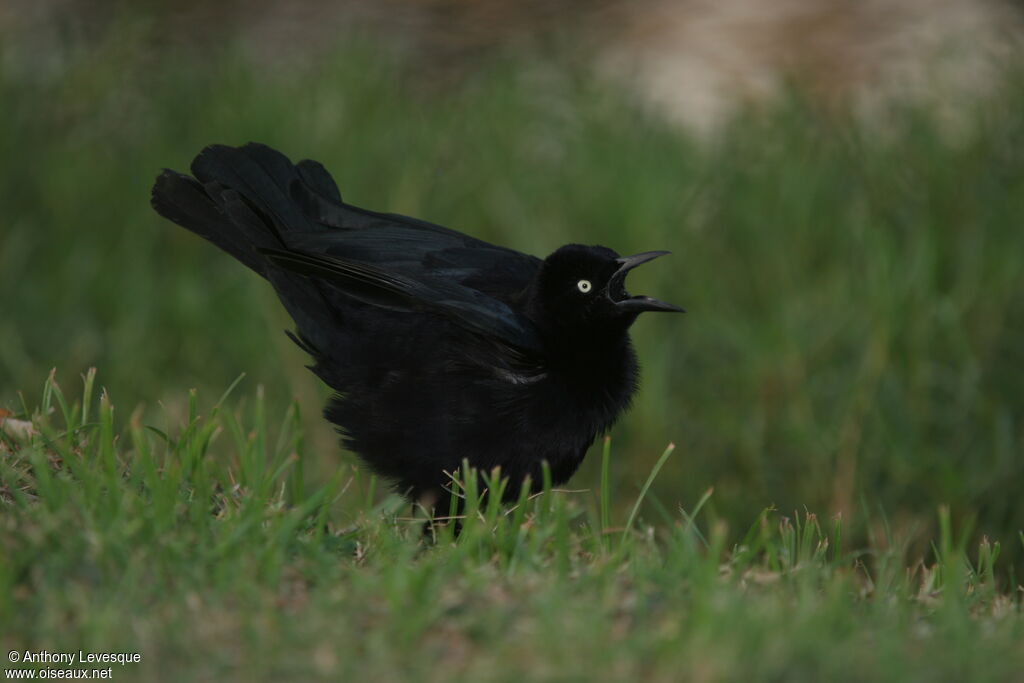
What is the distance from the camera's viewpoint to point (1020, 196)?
20.4ft

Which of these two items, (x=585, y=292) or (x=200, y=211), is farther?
(x=200, y=211)

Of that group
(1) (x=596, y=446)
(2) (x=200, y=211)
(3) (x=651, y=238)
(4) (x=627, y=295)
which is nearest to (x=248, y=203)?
(2) (x=200, y=211)

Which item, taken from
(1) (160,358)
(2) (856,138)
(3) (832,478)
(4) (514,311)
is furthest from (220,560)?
(2) (856,138)

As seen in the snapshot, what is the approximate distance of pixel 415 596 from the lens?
2.23 meters

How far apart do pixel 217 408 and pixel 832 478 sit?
11.7ft

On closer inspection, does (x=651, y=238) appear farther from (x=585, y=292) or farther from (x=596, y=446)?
(x=585, y=292)

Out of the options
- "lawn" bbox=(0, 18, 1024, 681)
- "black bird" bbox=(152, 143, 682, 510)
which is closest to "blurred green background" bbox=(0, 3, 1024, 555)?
"lawn" bbox=(0, 18, 1024, 681)

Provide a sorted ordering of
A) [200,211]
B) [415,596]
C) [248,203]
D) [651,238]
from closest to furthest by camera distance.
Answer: [415,596], [248,203], [200,211], [651,238]

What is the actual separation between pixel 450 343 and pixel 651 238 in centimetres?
317

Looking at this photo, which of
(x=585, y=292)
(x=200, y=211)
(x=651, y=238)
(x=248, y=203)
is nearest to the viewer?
(x=585, y=292)

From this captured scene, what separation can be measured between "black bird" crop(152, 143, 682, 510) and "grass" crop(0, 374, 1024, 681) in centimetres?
44

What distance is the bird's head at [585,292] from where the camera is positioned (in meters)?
3.35

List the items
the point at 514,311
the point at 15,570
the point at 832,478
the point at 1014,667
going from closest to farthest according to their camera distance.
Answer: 1. the point at 1014,667
2. the point at 15,570
3. the point at 514,311
4. the point at 832,478

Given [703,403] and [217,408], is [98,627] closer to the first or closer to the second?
[217,408]
